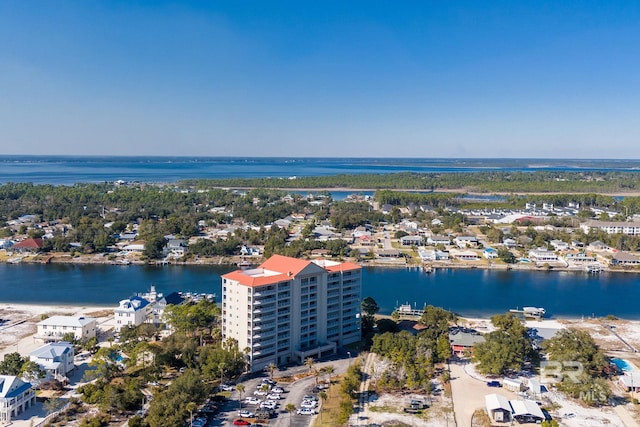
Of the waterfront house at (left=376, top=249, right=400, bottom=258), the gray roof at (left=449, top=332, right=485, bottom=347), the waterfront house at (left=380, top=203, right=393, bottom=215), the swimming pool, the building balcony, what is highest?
the building balcony

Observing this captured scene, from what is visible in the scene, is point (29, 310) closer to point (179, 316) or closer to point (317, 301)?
point (179, 316)

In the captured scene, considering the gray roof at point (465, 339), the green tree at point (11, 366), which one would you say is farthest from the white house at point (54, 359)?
the gray roof at point (465, 339)

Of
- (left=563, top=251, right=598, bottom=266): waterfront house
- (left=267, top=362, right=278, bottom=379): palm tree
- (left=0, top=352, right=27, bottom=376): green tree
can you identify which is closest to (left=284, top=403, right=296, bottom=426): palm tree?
(left=267, top=362, right=278, bottom=379): palm tree

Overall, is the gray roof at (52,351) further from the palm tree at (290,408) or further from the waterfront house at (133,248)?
the waterfront house at (133,248)

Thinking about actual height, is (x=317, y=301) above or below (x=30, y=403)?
above

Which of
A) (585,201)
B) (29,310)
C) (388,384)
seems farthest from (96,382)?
(585,201)

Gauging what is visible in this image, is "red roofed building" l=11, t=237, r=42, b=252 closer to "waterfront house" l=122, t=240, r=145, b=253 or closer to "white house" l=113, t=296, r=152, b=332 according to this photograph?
"waterfront house" l=122, t=240, r=145, b=253

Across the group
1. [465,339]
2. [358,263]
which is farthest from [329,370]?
[358,263]
